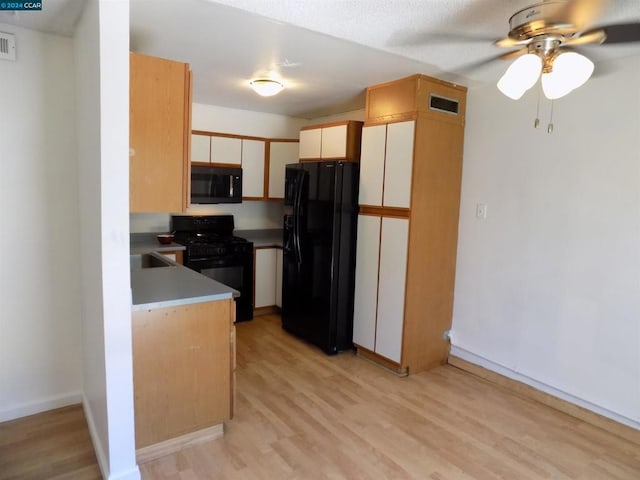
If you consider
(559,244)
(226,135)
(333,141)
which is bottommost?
(559,244)

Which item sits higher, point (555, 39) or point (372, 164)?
point (555, 39)

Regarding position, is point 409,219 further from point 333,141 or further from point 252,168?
point 252,168

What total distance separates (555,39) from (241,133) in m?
3.47

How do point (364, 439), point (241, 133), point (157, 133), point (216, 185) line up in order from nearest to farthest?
point (157, 133)
point (364, 439)
point (216, 185)
point (241, 133)

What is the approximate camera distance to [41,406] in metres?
2.53

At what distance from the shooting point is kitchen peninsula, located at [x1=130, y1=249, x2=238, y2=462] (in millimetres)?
2051

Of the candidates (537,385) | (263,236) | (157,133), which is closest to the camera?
(157,133)

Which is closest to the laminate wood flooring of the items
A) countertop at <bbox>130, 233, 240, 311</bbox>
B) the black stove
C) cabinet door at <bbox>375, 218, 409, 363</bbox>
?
cabinet door at <bbox>375, 218, 409, 363</bbox>

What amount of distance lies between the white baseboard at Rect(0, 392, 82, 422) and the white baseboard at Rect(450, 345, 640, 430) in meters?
2.88

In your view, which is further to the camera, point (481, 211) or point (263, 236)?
point (263, 236)

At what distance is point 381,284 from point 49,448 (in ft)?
7.84

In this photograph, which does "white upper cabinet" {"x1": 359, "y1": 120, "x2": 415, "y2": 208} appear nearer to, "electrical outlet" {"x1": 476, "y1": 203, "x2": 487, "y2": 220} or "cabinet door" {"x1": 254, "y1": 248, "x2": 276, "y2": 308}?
"electrical outlet" {"x1": 476, "y1": 203, "x2": 487, "y2": 220}

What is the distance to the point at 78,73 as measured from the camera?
2.25 metres

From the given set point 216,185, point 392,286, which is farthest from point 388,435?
point 216,185
